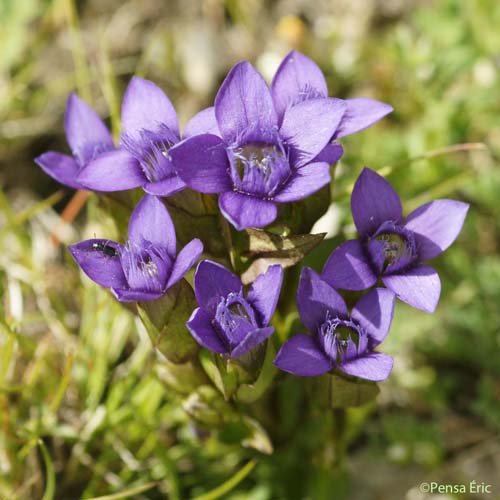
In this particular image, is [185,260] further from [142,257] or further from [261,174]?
[261,174]

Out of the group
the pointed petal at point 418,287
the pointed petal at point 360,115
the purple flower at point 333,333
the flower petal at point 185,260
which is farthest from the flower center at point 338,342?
the pointed petal at point 360,115

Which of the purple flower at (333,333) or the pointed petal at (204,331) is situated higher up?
the pointed petal at (204,331)

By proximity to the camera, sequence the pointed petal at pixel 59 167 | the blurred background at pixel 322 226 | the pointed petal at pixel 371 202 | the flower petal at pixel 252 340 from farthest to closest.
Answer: the blurred background at pixel 322 226 → the pointed petal at pixel 59 167 → the pointed petal at pixel 371 202 → the flower petal at pixel 252 340

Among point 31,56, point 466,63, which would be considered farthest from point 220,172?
point 31,56

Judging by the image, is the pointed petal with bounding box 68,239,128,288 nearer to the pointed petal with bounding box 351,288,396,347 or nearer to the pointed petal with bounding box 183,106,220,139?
the pointed petal with bounding box 183,106,220,139

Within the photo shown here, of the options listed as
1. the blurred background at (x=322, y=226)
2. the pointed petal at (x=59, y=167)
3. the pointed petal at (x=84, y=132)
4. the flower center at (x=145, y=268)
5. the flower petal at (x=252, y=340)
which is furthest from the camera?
the blurred background at (x=322, y=226)

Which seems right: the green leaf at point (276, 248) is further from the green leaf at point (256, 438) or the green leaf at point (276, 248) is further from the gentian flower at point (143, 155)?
the green leaf at point (256, 438)
